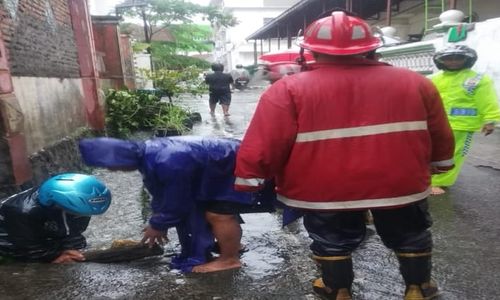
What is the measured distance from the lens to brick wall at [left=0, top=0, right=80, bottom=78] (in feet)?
15.9

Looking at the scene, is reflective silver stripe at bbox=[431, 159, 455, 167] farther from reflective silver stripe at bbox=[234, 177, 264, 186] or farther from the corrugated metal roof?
the corrugated metal roof

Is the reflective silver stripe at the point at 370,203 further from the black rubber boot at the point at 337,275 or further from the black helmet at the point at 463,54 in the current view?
the black helmet at the point at 463,54

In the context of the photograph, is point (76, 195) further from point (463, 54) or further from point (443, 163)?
point (463, 54)

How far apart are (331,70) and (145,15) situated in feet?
60.3

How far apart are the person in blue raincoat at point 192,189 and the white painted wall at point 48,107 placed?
8.42 ft

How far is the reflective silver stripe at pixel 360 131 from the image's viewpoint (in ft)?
6.91

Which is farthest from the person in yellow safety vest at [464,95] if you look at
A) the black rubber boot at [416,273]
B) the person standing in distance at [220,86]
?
the person standing in distance at [220,86]

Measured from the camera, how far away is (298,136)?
85.4 inches

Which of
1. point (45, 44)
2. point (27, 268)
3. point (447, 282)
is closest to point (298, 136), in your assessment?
point (447, 282)

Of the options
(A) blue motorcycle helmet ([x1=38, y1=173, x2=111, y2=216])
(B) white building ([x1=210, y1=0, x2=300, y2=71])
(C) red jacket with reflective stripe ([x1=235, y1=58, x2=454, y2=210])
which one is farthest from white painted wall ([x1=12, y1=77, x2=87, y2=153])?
(B) white building ([x1=210, y1=0, x2=300, y2=71])

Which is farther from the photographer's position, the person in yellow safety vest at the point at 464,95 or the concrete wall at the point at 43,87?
the person in yellow safety vest at the point at 464,95

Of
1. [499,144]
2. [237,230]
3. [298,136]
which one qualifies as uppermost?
[298,136]

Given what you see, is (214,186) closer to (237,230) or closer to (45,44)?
(237,230)

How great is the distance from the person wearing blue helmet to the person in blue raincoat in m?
0.35
